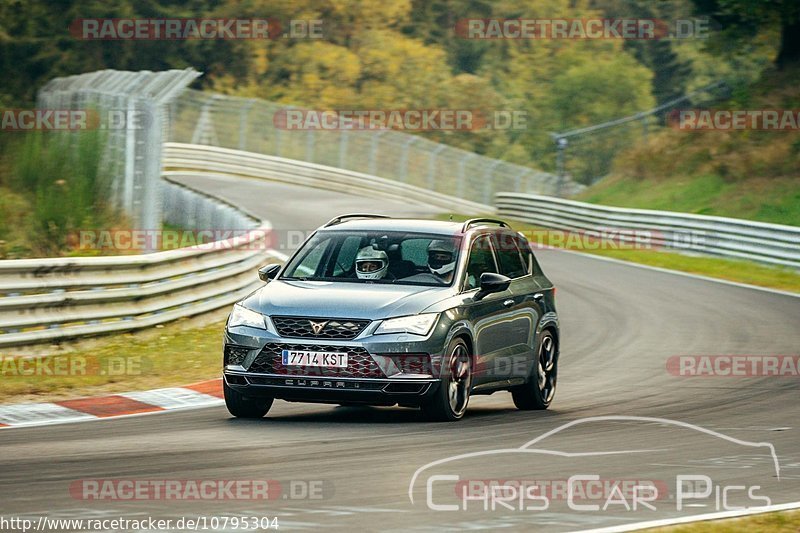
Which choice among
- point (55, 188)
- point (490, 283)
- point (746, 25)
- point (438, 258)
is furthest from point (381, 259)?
point (746, 25)

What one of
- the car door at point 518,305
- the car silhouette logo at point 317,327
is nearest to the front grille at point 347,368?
the car silhouette logo at point 317,327

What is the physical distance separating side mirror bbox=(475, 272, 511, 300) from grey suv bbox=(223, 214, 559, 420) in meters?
0.01

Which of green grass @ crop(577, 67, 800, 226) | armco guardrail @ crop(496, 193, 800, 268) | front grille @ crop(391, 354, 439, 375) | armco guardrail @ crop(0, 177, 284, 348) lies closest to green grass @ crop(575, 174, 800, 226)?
green grass @ crop(577, 67, 800, 226)

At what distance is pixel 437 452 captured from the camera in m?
9.40

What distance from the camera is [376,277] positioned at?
11.6m

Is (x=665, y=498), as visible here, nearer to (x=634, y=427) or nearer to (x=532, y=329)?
(x=634, y=427)

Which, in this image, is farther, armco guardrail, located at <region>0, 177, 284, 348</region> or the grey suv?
armco guardrail, located at <region>0, 177, 284, 348</region>

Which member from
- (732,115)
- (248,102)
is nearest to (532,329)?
(732,115)

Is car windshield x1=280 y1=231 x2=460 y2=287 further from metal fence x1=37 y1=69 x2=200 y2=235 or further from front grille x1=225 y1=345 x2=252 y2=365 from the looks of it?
metal fence x1=37 y1=69 x2=200 y2=235

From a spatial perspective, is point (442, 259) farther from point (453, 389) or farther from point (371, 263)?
point (453, 389)

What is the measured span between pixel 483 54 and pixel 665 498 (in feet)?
289

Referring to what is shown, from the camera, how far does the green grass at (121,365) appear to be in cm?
1274

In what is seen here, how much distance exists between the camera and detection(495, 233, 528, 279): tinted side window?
12.6m

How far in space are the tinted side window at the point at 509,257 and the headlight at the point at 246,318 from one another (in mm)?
2530
